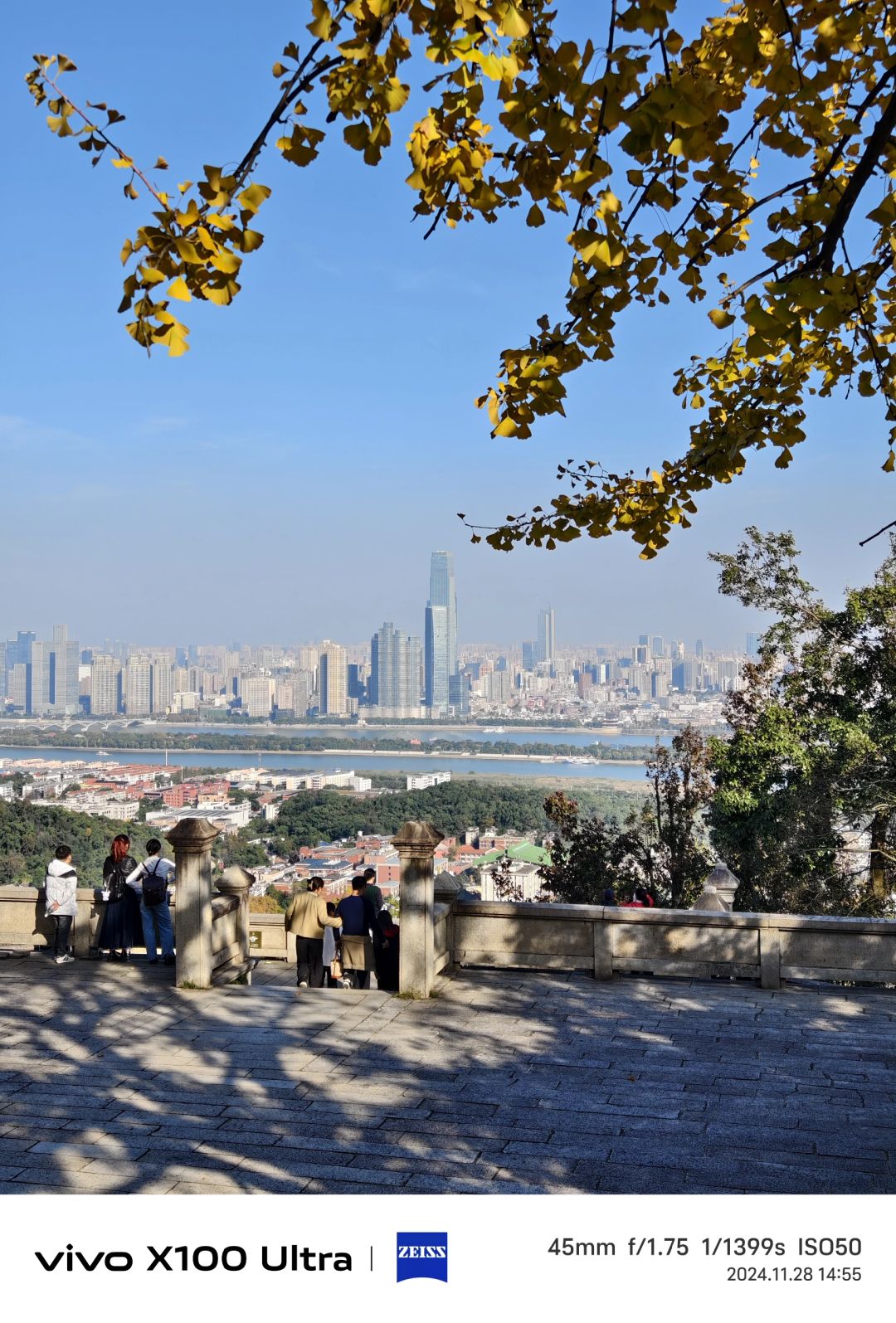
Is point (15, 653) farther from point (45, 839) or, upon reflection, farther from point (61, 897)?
point (61, 897)

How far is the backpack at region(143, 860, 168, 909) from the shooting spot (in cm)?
1027

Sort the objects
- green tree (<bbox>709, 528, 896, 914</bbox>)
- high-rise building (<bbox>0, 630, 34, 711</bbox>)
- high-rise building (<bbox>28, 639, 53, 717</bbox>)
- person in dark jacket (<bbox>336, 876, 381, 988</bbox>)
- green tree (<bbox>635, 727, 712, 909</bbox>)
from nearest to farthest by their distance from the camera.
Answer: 1. person in dark jacket (<bbox>336, 876, 381, 988</bbox>)
2. green tree (<bbox>709, 528, 896, 914</bbox>)
3. green tree (<bbox>635, 727, 712, 909</bbox>)
4. high-rise building (<bbox>28, 639, 53, 717</bbox>)
5. high-rise building (<bbox>0, 630, 34, 711</bbox>)

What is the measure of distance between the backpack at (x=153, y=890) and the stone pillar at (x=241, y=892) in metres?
0.53

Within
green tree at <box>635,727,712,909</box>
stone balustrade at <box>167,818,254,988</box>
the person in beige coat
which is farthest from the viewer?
green tree at <box>635,727,712,909</box>

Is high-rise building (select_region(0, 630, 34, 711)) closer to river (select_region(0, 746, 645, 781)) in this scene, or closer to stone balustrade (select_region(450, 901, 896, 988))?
river (select_region(0, 746, 645, 781))

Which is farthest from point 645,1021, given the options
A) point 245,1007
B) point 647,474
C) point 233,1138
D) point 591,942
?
point 647,474

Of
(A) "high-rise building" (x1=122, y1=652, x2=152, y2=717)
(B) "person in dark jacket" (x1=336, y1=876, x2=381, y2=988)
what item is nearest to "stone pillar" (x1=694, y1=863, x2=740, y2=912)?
(B) "person in dark jacket" (x1=336, y1=876, x2=381, y2=988)

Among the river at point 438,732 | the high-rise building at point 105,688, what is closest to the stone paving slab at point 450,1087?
the river at point 438,732

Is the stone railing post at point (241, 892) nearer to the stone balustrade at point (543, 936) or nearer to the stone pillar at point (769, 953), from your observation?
the stone balustrade at point (543, 936)

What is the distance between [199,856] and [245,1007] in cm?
131

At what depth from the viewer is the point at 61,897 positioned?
401 inches

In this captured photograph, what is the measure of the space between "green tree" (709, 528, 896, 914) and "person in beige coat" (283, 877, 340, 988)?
12135 millimetres

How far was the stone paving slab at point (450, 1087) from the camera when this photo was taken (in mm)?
5410

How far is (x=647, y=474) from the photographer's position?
6.34 meters
